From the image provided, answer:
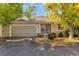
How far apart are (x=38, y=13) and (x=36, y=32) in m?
0.33

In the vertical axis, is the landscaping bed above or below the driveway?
above

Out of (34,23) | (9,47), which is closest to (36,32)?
(34,23)

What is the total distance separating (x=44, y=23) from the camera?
141 inches

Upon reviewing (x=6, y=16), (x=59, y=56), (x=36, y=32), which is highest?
(x=6, y=16)

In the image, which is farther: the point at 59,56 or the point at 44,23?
the point at 44,23

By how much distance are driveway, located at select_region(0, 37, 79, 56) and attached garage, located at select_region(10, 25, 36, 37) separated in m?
0.14

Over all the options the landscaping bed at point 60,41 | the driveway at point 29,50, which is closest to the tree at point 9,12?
the driveway at point 29,50

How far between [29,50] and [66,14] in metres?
0.89

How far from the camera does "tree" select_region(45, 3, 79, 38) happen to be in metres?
3.40

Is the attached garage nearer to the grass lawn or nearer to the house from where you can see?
the house

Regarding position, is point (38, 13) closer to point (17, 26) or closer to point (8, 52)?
point (17, 26)

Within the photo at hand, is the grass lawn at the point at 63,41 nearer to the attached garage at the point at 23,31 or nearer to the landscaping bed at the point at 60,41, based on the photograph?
the landscaping bed at the point at 60,41

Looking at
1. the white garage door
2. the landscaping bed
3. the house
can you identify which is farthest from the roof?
the landscaping bed

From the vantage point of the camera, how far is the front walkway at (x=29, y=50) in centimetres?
349
